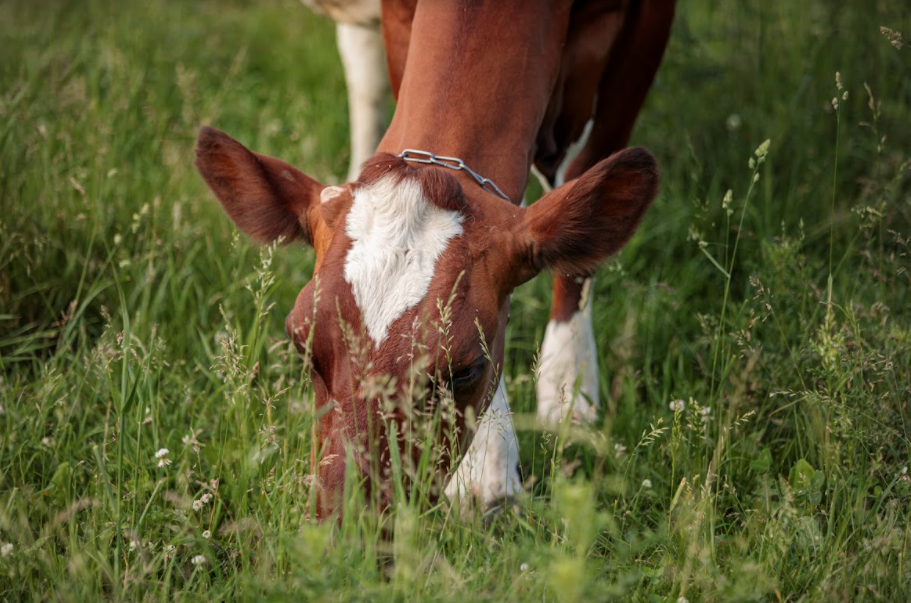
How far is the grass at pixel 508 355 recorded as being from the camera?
2256 millimetres

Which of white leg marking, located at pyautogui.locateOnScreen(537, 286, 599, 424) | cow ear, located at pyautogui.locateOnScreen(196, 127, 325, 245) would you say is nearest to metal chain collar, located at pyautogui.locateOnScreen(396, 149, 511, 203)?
cow ear, located at pyautogui.locateOnScreen(196, 127, 325, 245)

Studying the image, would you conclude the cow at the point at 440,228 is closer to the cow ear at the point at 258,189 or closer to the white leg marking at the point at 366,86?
the cow ear at the point at 258,189

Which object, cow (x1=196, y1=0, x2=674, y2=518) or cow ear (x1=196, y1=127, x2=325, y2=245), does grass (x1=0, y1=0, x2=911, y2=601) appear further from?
cow ear (x1=196, y1=127, x2=325, y2=245)

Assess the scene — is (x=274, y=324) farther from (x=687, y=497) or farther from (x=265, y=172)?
(x=687, y=497)

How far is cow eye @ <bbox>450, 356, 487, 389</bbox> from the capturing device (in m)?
2.36

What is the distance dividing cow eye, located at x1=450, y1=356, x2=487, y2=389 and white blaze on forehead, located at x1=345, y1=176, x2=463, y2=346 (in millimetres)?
236

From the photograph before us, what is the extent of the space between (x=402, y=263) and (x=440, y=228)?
156 mm

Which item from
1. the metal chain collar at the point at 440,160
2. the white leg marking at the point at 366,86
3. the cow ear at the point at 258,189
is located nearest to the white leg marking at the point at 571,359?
the metal chain collar at the point at 440,160

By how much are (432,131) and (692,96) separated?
3242mm

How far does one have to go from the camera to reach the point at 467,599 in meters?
1.91

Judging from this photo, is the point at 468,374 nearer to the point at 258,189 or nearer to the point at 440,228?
the point at 440,228

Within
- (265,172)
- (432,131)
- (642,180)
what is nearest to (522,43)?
(432,131)

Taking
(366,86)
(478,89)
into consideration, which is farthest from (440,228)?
(366,86)

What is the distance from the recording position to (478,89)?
2.78 m
